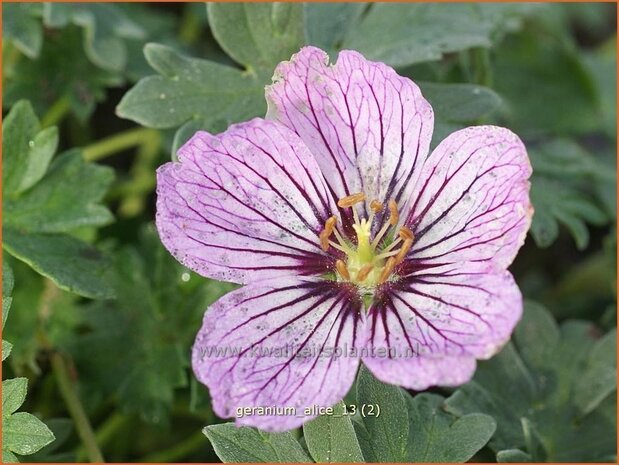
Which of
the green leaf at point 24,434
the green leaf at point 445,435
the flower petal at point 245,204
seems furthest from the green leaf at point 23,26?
the green leaf at point 445,435

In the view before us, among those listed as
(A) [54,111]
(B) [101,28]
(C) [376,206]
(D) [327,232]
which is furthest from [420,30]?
(A) [54,111]

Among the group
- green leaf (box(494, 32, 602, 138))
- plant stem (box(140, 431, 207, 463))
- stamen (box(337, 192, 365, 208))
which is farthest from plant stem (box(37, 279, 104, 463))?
green leaf (box(494, 32, 602, 138))

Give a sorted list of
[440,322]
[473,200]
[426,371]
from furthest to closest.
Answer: [473,200], [440,322], [426,371]

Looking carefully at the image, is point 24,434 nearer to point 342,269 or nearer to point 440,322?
point 342,269

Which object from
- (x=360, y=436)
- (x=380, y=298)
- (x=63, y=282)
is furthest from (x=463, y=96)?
(x=63, y=282)

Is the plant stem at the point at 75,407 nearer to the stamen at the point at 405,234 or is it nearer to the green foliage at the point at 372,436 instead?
the green foliage at the point at 372,436

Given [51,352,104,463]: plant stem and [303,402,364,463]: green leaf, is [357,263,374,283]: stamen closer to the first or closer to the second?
[303,402,364,463]: green leaf

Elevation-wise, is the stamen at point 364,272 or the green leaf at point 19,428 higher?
the stamen at point 364,272
